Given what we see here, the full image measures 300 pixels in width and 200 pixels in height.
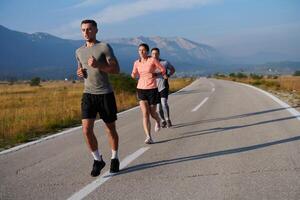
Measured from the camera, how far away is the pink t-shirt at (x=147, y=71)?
348 inches

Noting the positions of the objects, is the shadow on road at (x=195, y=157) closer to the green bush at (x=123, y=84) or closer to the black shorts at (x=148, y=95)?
the black shorts at (x=148, y=95)

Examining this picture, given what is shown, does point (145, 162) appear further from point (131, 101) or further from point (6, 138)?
point (131, 101)

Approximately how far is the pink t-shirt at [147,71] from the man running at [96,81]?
2.72 m

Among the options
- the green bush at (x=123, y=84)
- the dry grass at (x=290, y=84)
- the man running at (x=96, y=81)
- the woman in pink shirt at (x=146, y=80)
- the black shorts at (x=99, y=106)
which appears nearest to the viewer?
the man running at (x=96, y=81)

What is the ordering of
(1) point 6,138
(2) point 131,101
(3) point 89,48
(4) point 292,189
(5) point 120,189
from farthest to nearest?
(2) point 131,101, (1) point 6,138, (3) point 89,48, (5) point 120,189, (4) point 292,189

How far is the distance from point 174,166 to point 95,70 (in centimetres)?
173

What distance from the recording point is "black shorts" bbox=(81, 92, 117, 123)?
6.11m

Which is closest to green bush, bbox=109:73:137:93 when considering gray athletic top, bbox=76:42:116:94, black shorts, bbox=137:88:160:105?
black shorts, bbox=137:88:160:105

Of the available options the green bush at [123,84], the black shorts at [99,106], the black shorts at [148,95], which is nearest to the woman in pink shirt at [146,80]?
the black shorts at [148,95]

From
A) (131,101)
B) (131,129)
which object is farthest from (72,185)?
(131,101)

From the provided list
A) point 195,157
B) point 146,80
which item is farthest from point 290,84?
point 195,157

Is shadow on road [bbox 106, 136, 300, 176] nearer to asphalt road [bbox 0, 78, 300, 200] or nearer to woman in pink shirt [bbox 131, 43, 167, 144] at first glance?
asphalt road [bbox 0, 78, 300, 200]

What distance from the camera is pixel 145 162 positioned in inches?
268

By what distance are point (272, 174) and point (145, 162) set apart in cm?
192
